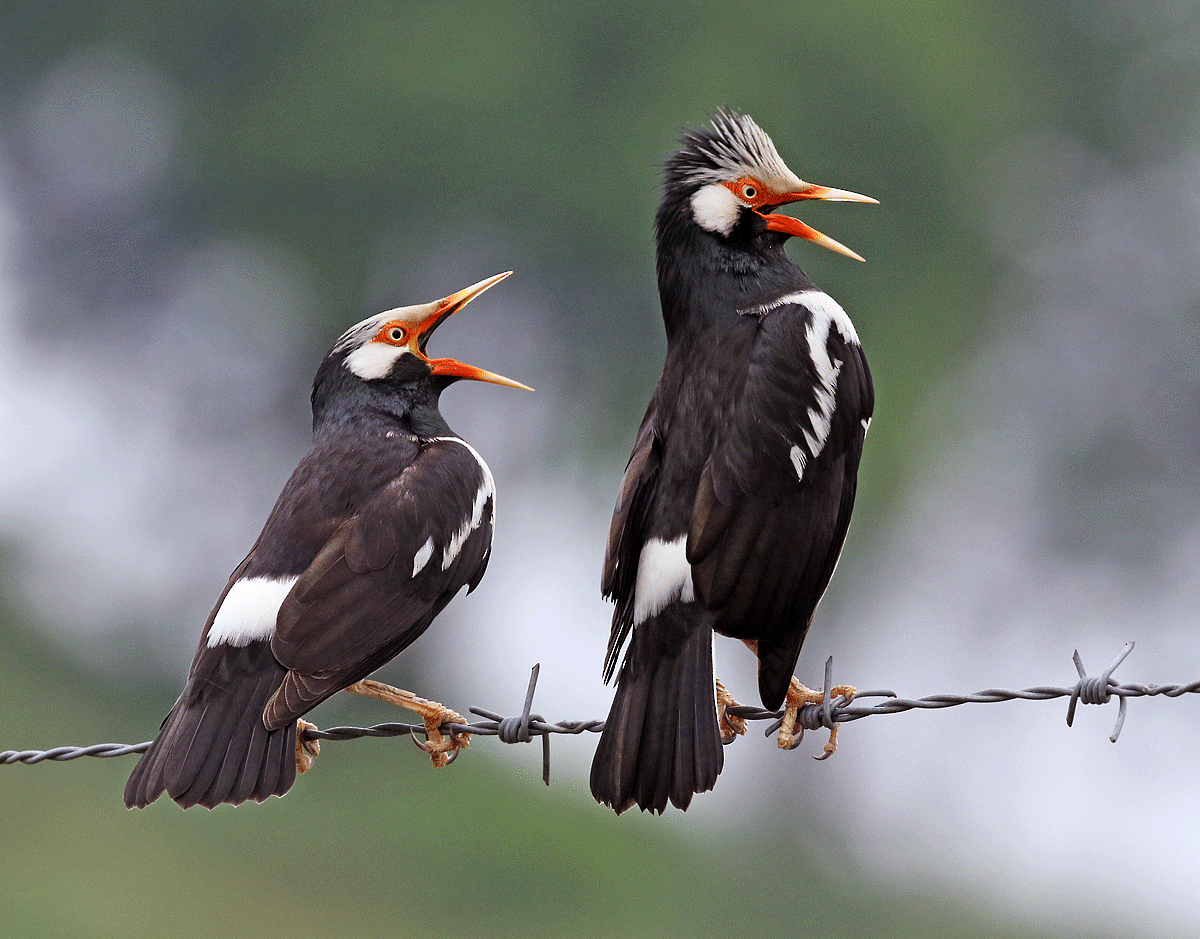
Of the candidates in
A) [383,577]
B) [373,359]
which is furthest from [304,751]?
[373,359]

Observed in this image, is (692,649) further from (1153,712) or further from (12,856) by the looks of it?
(1153,712)

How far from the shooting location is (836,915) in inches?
556

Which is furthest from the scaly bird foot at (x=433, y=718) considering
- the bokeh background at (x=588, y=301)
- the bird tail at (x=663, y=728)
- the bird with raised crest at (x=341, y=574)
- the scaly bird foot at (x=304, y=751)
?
the bokeh background at (x=588, y=301)

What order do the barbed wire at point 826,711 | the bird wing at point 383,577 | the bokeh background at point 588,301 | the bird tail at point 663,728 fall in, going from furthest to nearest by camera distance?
1. the bokeh background at point 588,301
2. the bird wing at point 383,577
3. the bird tail at point 663,728
4. the barbed wire at point 826,711

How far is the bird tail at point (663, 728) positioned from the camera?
4.48 m

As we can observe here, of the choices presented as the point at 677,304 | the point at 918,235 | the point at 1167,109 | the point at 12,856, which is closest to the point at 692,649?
the point at 677,304

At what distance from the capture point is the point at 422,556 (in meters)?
5.46

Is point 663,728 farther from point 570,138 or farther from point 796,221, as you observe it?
point 570,138

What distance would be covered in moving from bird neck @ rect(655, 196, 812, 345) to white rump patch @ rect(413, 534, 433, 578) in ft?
3.46

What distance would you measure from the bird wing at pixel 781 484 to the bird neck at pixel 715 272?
18 centimetres

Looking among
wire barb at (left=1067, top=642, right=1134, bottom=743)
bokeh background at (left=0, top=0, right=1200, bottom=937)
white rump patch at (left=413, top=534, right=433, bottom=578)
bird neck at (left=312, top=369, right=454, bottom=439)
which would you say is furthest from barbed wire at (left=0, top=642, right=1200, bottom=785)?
bokeh background at (left=0, top=0, right=1200, bottom=937)

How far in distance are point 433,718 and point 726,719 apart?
125 cm

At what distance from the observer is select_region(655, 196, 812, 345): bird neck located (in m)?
5.23

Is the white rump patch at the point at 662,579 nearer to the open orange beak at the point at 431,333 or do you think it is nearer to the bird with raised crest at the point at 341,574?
the bird with raised crest at the point at 341,574
